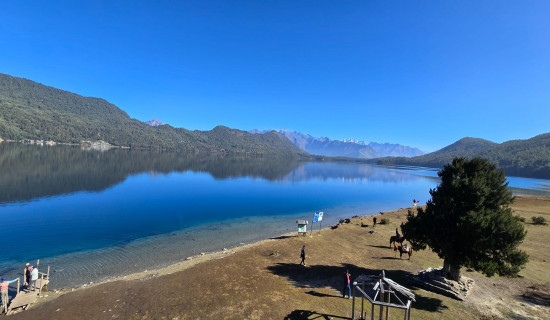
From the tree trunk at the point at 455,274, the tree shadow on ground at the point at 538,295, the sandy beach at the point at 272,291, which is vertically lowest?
the sandy beach at the point at 272,291

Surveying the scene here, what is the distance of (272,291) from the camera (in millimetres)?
20359

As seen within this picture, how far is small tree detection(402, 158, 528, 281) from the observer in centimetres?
1858

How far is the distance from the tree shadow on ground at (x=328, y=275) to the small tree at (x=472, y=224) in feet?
11.8

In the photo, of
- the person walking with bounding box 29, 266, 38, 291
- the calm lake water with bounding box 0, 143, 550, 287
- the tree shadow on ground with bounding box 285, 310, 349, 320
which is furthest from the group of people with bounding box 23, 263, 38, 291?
the tree shadow on ground with bounding box 285, 310, 349, 320

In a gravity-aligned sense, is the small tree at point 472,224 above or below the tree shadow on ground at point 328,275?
above

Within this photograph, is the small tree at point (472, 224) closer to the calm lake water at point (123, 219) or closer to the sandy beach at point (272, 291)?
the sandy beach at point (272, 291)

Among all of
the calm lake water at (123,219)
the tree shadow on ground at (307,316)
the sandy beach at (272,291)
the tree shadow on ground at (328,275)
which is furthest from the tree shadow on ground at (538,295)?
the calm lake water at (123,219)

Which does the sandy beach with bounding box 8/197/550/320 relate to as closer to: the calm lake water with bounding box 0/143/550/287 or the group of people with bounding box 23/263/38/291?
the group of people with bounding box 23/263/38/291

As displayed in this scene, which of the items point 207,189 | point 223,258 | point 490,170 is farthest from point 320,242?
point 207,189

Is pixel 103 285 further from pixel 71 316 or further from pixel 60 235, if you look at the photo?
pixel 60 235

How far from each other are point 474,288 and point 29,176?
361ft

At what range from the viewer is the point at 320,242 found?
35.8m

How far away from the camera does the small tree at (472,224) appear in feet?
61.0

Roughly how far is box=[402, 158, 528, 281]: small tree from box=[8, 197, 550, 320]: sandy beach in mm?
3066
